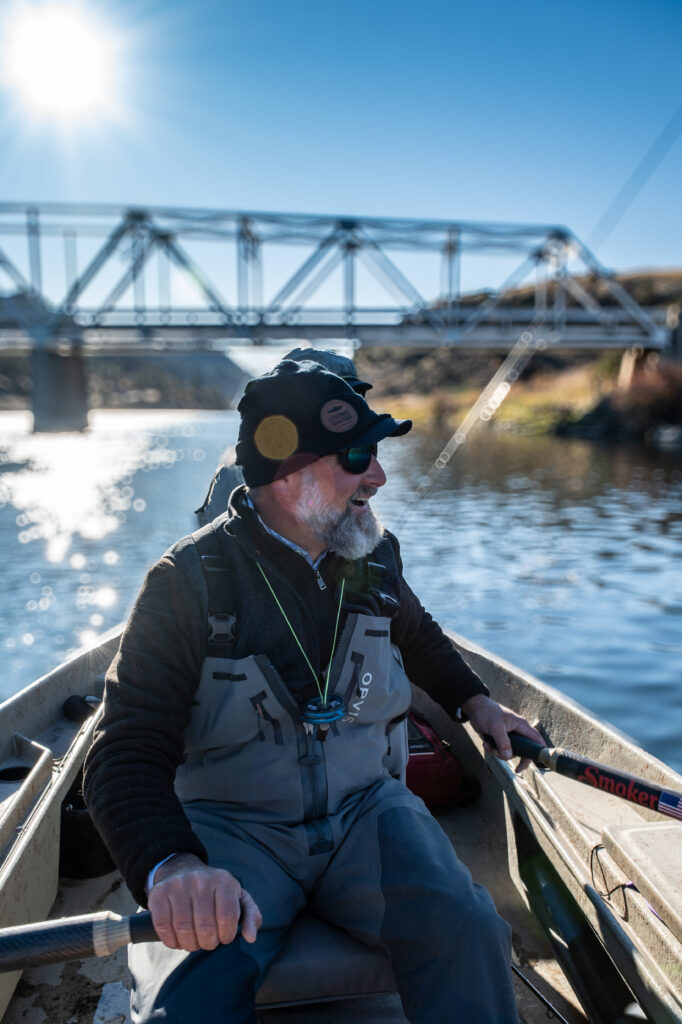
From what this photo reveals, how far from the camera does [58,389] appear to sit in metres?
58.3

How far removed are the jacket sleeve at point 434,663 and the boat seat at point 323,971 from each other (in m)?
1.01

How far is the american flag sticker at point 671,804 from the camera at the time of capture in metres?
2.43

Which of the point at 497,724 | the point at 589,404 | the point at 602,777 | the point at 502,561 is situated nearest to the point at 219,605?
the point at 497,724

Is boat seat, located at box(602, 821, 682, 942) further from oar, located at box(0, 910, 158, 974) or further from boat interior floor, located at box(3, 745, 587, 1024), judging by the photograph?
oar, located at box(0, 910, 158, 974)

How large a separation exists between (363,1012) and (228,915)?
3.26 ft

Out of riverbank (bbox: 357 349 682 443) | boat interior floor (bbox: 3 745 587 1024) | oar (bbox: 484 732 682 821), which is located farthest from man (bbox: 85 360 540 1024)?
riverbank (bbox: 357 349 682 443)

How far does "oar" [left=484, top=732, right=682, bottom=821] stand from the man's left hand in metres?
0.03

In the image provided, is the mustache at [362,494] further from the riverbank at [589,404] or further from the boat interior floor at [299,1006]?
the riverbank at [589,404]

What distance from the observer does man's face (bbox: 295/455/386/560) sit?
2586 mm

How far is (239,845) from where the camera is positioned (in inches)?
88.7

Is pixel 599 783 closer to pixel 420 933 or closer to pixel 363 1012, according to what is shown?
pixel 420 933

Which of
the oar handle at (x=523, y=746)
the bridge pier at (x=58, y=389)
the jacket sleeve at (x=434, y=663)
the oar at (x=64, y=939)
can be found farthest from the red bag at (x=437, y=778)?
the bridge pier at (x=58, y=389)

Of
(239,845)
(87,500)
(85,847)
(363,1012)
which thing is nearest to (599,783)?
(363,1012)

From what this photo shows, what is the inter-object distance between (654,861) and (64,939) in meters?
1.73
